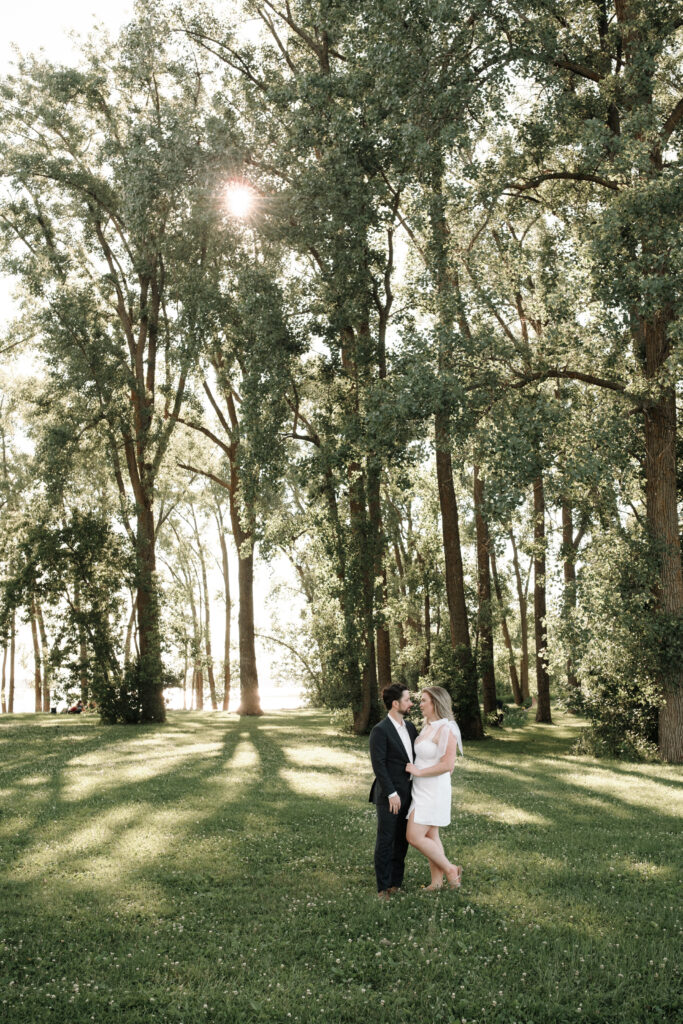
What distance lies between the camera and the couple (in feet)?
25.7

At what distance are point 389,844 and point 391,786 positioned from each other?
1.99 feet

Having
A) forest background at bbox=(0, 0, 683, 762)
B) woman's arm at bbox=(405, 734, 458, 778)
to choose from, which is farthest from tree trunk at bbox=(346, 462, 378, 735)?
woman's arm at bbox=(405, 734, 458, 778)

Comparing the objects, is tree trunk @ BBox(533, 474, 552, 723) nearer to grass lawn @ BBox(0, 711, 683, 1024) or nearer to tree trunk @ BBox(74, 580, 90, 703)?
grass lawn @ BBox(0, 711, 683, 1024)

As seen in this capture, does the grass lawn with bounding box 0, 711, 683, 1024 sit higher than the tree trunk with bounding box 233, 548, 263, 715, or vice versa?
the tree trunk with bounding box 233, 548, 263, 715

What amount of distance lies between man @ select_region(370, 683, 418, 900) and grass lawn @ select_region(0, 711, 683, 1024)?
0.31 metres

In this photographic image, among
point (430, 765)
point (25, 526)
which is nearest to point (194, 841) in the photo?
point (430, 765)

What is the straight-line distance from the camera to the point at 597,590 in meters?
18.7

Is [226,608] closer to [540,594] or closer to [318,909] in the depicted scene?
[540,594]

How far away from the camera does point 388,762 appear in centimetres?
797

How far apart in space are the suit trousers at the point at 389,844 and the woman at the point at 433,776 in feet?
0.51

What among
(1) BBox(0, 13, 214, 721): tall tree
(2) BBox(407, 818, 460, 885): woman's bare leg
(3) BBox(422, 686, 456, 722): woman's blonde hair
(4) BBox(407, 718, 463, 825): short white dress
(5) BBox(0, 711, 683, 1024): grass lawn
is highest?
(1) BBox(0, 13, 214, 721): tall tree

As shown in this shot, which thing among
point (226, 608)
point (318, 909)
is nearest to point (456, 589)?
point (318, 909)

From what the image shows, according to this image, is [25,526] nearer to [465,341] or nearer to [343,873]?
[465,341]

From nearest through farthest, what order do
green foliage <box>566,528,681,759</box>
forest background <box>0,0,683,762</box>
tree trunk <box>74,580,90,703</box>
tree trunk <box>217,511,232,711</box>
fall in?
1. forest background <box>0,0,683,762</box>
2. green foliage <box>566,528,681,759</box>
3. tree trunk <box>74,580,90,703</box>
4. tree trunk <box>217,511,232,711</box>
